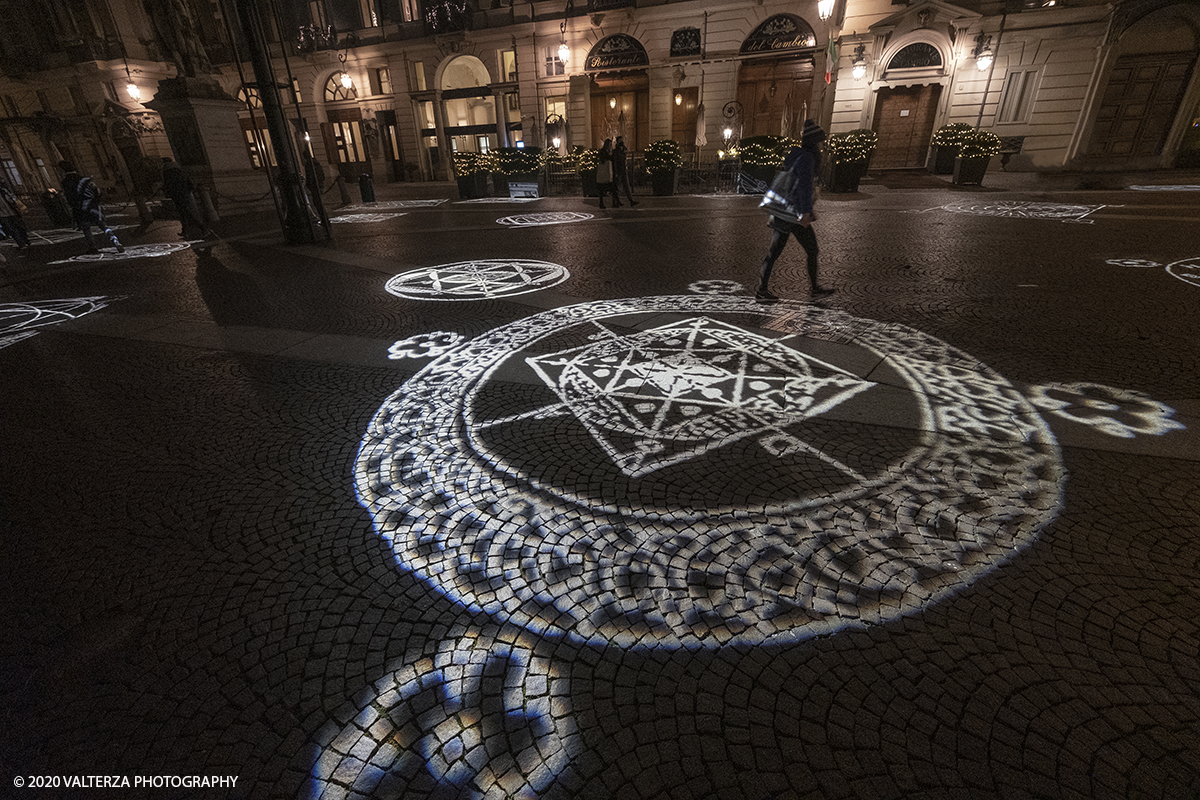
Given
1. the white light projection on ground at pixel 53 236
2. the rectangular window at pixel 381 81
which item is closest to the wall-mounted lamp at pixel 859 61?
the rectangular window at pixel 381 81

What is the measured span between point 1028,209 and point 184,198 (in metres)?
18.2

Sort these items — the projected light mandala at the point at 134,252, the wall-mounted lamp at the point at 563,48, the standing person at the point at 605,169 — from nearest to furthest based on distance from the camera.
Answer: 1. the projected light mandala at the point at 134,252
2. the standing person at the point at 605,169
3. the wall-mounted lamp at the point at 563,48

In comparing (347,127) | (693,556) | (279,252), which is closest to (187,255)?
(279,252)

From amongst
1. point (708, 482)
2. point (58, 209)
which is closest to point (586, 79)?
point (58, 209)

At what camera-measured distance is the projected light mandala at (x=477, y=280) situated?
627 cm

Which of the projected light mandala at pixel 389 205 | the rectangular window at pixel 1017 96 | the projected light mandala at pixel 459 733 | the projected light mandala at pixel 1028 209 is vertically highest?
the rectangular window at pixel 1017 96

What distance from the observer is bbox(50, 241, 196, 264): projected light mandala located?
10.0 m

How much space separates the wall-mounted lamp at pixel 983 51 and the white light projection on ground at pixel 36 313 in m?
24.4

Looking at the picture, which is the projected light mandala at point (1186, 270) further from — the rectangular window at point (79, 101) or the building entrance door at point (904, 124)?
the rectangular window at point (79, 101)

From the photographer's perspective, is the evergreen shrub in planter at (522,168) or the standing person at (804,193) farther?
the evergreen shrub in planter at (522,168)

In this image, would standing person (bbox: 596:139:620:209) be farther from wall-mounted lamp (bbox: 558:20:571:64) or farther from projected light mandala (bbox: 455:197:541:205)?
wall-mounted lamp (bbox: 558:20:571:64)

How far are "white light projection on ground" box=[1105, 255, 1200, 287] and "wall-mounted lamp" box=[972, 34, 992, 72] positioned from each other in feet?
51.3

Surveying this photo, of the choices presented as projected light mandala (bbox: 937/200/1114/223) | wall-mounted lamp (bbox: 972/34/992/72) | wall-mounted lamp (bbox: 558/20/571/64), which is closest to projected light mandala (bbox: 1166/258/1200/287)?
projected light mandala (bbox: 937/200/1114/223)

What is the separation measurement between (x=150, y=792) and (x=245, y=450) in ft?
6.84
